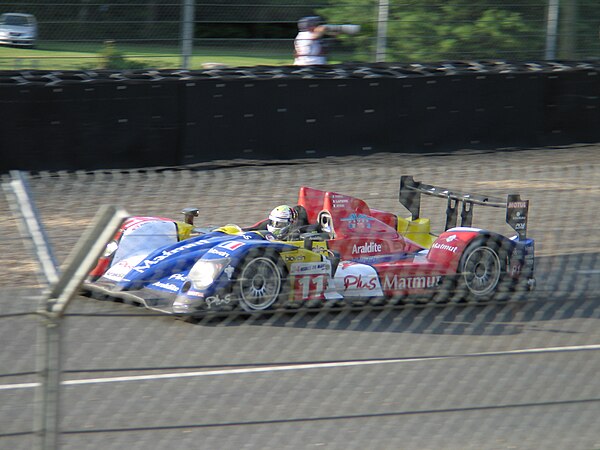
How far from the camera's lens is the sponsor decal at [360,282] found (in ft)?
21.5

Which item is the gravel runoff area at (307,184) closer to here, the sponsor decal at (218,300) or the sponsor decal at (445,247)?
the sponsor decal at (445,247)

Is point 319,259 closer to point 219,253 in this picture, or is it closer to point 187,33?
point 219,253

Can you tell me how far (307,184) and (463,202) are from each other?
2.60 meters

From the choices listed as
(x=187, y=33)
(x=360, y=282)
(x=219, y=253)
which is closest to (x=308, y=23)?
(x=187, y=33)

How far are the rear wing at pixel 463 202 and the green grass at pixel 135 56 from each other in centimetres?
426

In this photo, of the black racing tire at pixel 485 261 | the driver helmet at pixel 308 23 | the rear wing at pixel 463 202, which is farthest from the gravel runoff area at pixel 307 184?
the driver helmet at pixel 308 23

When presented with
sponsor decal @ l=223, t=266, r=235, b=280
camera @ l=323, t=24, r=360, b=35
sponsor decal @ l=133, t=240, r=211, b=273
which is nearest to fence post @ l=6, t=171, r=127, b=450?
sponsor decal @ l=223, t=266, r=235, b=280

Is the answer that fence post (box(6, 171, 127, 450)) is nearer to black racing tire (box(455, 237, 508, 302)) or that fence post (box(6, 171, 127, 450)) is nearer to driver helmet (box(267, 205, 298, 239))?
driver helmet (box(267, 205, 298, 239))

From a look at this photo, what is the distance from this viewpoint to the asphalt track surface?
4129 mm

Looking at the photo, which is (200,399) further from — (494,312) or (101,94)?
(101,94)

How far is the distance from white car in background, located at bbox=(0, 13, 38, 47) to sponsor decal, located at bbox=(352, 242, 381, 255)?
5037mm

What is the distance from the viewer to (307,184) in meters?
9.70

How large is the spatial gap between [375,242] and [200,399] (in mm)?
2599

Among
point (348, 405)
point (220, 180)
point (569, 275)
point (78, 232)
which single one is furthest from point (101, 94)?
point (348, 405)
